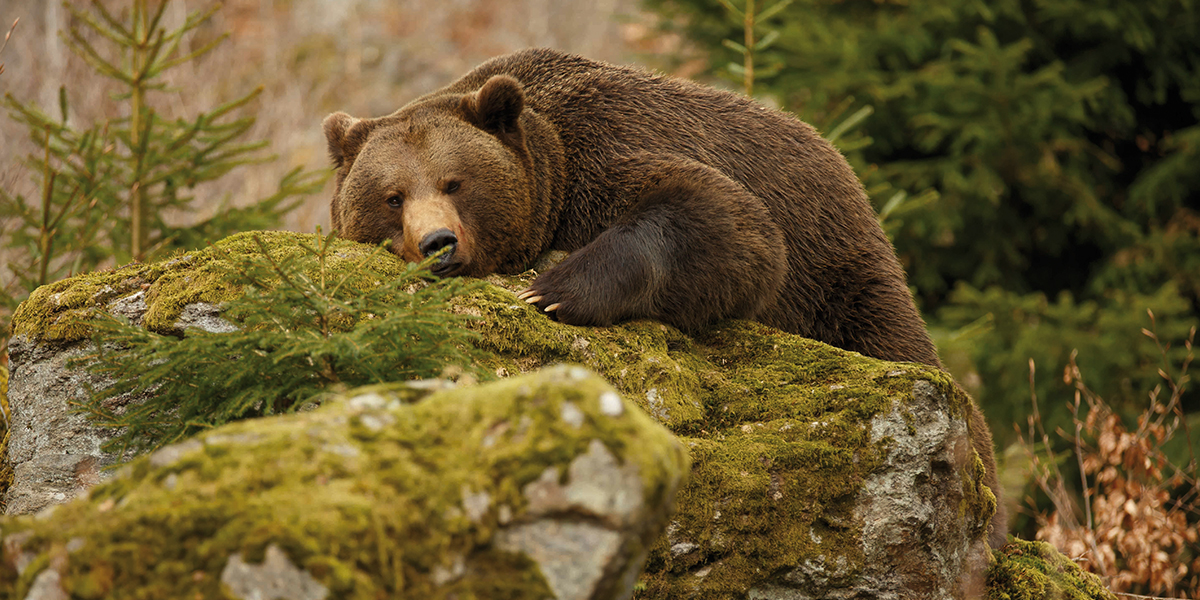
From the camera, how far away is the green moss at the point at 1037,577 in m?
3.83

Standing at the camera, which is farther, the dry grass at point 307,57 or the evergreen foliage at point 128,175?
the dry grass at point 307,57

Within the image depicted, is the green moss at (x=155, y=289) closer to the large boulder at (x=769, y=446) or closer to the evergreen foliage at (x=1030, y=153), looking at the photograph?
the large boulder at (x=769, y=446)

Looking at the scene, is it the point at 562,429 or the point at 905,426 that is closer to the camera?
the point at 562,429

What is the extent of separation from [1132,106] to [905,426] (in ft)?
26.5

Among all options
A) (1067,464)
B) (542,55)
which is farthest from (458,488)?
(1067,464)

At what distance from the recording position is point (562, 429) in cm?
208

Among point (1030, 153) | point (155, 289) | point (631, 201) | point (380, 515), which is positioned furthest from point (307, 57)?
point (380, 515)

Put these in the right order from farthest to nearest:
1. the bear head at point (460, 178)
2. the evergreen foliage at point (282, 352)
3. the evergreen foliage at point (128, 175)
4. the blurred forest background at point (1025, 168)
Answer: the blurred forest background at point (1025, 168) → the evergreen foliage at point (128, 175) → the bear head at point (460, 178) → the evergreen foliage at point (282, 352)

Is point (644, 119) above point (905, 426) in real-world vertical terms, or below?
above

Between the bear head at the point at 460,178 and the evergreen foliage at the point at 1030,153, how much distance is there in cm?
459

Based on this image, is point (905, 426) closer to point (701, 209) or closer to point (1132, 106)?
point (701, 209)

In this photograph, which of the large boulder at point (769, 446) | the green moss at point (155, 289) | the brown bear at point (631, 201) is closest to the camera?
the large boulder at point (769, 446)

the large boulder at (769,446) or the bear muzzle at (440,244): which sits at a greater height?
the bear muzzle at (440,244)

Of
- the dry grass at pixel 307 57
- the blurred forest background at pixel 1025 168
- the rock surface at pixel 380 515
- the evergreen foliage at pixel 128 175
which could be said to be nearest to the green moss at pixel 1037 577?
the rock surface at pixel 380 515
